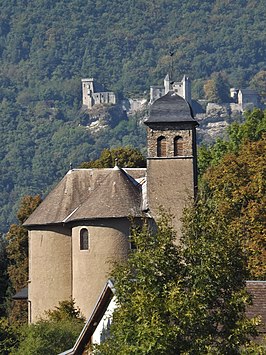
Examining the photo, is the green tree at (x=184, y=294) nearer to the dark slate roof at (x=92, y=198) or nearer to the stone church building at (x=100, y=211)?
the stone church building at (x=100, y=211)

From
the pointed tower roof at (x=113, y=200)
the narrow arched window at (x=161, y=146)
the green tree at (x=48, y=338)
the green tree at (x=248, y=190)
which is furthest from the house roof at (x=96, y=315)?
the narrow arched window at (x=161, y=146)

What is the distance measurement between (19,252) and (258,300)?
52.5 m

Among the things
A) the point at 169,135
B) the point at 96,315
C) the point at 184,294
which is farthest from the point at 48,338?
the point at 184,294

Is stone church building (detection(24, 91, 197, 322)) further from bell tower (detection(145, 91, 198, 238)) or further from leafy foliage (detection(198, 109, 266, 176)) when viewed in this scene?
leafy foliage (detection(198, 109, 266, 176))

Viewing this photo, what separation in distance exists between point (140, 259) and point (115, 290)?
75 cm

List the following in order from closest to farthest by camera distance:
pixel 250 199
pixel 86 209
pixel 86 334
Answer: pixel 86 334
pixel 250 199
pixel 86 209

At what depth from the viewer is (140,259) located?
3058 cm

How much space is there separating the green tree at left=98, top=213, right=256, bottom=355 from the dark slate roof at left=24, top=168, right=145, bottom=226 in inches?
1371

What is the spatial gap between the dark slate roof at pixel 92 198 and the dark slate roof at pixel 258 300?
30.1 m

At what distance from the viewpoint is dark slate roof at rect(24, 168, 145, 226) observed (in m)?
67.2

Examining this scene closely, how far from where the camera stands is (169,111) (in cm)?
6788

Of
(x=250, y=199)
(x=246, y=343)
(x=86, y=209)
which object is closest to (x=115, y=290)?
(x=246, y=343)

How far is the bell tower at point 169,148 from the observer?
66875 millimetres

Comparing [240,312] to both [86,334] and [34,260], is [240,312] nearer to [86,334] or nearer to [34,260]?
[86,334]
